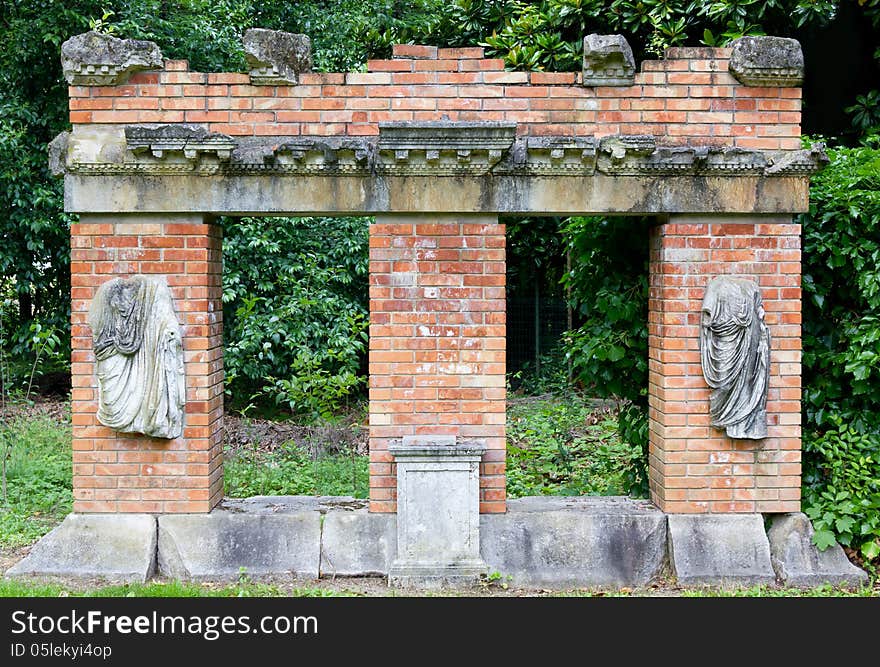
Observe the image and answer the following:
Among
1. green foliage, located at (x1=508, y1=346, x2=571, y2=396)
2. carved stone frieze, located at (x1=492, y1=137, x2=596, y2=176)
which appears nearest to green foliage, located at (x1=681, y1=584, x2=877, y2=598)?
carved stone frieze, located at (x1=492, y1=137, x2=596, y2=176)

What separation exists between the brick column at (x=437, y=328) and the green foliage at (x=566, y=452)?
1.81 metres

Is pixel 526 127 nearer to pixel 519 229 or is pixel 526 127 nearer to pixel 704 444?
pixel 704 444

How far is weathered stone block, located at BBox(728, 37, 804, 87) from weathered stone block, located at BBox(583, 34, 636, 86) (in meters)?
0.69

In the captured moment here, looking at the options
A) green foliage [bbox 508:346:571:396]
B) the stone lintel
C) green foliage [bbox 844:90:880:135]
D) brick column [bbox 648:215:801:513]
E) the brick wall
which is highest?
green foliage [bbox 844:90:880:135]

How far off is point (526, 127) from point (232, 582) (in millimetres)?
3482

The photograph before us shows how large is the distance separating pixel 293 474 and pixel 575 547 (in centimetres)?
378

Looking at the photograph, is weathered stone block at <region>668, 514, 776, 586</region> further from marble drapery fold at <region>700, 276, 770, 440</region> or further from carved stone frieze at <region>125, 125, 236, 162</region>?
carved stone frieze at <region>125, 125, 236, 162</region>

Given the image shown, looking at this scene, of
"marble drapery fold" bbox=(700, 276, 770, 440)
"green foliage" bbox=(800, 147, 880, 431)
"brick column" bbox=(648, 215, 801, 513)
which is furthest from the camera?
"green foliage" bbox=(800, 147, 880, 431)

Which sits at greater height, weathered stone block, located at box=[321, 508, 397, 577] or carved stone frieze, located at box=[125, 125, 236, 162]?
carved stone frieze, located at box=[125, 125, 236, 162]

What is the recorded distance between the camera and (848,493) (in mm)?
5664

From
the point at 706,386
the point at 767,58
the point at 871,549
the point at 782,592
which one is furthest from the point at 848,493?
the point at 767,58

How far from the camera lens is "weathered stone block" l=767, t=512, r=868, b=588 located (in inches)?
213

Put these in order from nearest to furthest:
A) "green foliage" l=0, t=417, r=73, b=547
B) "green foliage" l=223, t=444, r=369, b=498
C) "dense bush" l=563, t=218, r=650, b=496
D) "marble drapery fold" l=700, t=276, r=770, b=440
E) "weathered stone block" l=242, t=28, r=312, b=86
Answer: "weathered stone block" l=242, t=28, r=312, b=86
"marble drapery fold" l=700, t=276, r=770, b=440
"dense bush" l=563, t=218, r=650, b=496
"green foliage" l=0, t=417, r=73, b=547
"green foliage" l=223, t=444, r=369, b=498

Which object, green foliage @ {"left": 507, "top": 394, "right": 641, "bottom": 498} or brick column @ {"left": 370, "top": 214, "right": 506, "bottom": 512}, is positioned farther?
green foliage @ {"left": 507, "top": 394, "right": 641, "bottom": 498}
